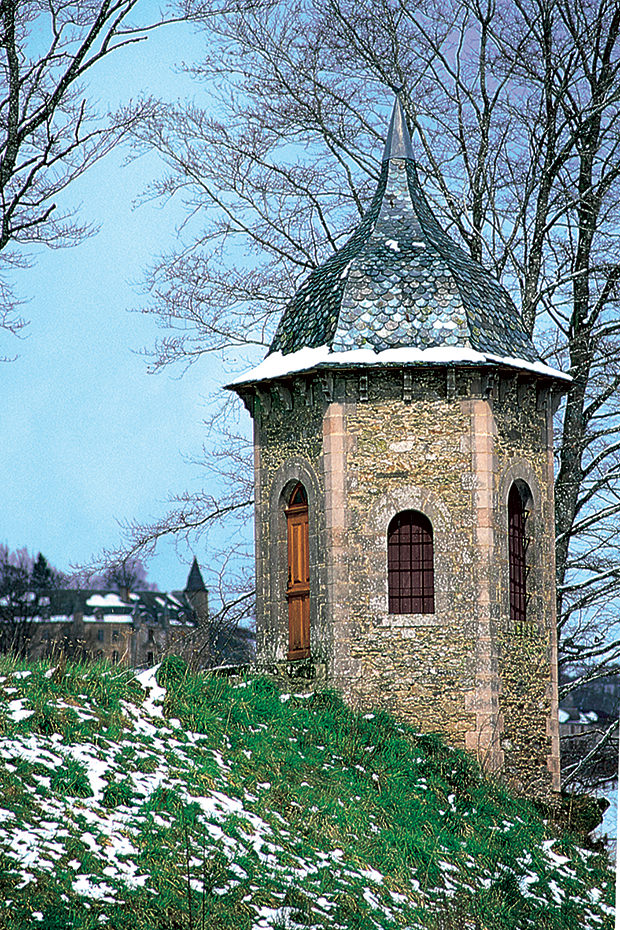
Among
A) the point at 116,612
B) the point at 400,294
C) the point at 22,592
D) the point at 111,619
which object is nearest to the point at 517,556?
the point at 400,294

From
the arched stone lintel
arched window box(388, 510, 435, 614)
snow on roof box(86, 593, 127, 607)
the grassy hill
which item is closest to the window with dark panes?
the arched stone lintel

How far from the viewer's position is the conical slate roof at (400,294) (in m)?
16.3

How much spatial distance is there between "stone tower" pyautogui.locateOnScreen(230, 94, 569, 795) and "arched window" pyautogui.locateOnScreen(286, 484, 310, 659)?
0.08 feet

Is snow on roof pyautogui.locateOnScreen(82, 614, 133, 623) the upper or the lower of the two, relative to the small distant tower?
lower

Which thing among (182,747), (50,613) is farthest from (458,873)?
(50,613)

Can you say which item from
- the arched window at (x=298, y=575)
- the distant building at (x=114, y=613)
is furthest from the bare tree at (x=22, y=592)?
the arched window at (x=298, y=575)

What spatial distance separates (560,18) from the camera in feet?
73.2

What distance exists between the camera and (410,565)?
16094mm

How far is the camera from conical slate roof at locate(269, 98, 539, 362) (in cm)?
1630

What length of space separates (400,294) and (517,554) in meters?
3.74

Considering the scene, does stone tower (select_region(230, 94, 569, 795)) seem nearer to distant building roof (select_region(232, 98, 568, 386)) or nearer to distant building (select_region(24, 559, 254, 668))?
distant building roof (select_region(232, 98, 568, 386))

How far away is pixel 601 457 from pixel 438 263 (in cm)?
595

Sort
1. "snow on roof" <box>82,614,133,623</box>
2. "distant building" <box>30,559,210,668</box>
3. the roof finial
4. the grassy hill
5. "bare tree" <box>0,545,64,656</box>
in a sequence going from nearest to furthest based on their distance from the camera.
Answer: the grassy hill < the roof finial < "bare tree" <box>0,545,64,656</box> < "distant building" <box>30,559,210,668</box> < "snow on roof" <box>82,614,133,623</box>

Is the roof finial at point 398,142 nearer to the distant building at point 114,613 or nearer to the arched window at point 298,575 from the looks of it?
the arched window at point 298,575
